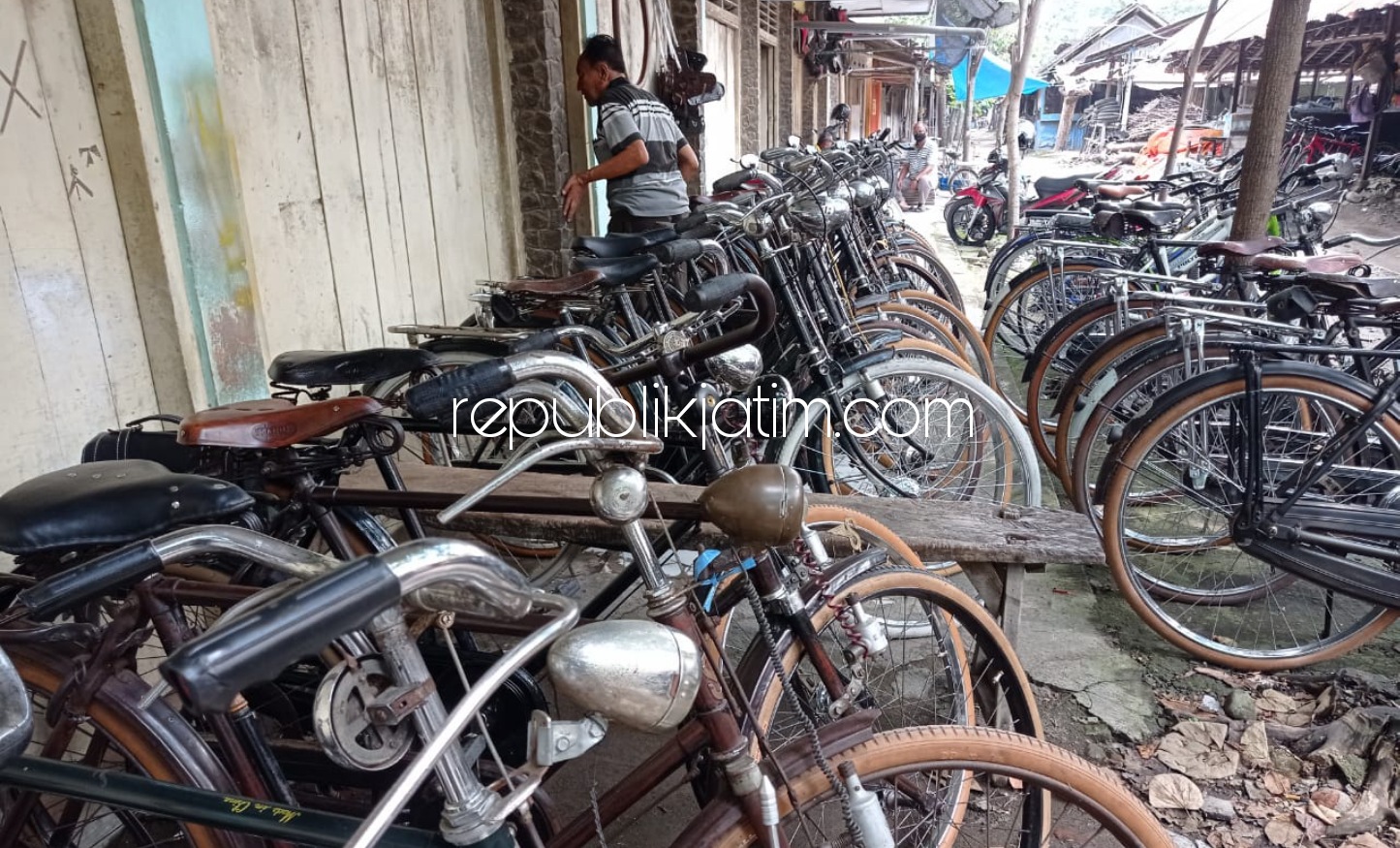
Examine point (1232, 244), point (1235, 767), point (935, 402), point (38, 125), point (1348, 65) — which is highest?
point (1348, 65)

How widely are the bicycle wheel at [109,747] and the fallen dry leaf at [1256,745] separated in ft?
7.92

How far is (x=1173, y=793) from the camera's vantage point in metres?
2.18

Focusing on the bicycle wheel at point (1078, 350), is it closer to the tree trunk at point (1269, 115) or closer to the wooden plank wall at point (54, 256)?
the tree trunk at point (1269, 115)

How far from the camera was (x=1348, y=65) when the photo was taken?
52.3ft

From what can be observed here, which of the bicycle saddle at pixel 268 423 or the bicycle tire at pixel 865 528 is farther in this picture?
the bicycle tire at pixel 865 528

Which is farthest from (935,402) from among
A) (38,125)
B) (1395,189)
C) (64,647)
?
(1395,189)

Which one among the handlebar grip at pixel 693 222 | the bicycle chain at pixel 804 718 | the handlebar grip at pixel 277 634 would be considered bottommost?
the bicycle chain at pixel 804 718

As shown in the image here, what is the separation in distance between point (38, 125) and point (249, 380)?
87 cm

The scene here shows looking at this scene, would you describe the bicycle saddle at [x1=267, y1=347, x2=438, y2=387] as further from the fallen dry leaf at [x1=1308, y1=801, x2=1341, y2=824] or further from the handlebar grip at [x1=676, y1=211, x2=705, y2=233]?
the fallen dry leaf at [x1=1308, y1=801, x2=1341, y2=824]

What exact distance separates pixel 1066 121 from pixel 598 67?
32.0 metres

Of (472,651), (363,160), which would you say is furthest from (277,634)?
(363,160)

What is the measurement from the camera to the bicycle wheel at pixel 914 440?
9.11ft

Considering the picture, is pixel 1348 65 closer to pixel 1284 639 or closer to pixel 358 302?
pixel 1284 639

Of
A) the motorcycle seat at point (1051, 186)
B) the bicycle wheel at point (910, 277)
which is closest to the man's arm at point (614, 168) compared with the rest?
the bicycle wheel at point (910, 277)
